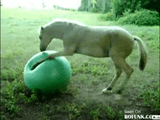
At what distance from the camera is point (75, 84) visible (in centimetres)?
407

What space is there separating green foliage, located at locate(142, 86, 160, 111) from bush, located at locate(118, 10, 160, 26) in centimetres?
333

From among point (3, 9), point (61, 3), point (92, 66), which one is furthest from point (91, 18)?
point (3, 9)

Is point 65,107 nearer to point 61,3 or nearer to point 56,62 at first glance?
point 56,62

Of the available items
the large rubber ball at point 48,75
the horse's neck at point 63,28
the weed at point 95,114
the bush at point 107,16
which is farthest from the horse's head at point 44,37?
the bush at point 107,16

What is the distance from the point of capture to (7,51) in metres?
5.83

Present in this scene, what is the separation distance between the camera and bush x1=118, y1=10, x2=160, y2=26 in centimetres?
672

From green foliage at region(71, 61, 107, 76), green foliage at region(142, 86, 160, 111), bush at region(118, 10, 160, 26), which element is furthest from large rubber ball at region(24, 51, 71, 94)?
bush at region(118, 10, 160, 26)

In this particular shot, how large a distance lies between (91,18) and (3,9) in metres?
2.94

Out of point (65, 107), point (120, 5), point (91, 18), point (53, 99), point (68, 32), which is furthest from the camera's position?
point (120, 5)

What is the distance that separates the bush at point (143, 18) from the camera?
22.1 ft

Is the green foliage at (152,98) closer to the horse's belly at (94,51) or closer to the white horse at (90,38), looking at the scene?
the white horse at (90,38)

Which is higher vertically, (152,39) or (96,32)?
(96,32)

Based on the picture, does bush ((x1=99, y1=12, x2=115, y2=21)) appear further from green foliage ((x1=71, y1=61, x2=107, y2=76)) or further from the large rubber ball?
the large rubber ball

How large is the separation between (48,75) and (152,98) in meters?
1.90
